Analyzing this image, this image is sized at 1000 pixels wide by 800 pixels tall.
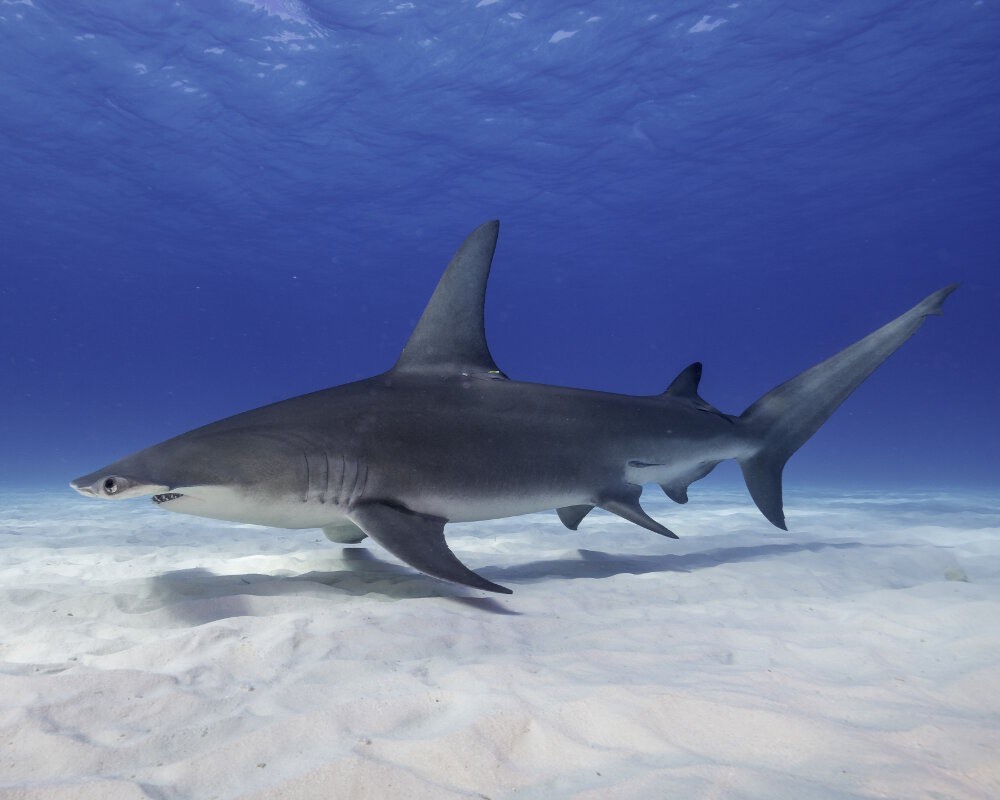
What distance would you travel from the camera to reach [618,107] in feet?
70.7

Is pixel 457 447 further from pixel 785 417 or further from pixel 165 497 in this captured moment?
pixel 785 417

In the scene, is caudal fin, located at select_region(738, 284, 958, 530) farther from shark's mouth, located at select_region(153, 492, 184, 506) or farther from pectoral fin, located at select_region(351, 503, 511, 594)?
shark's mouth, located at select_region(153, 492, 184, 506)

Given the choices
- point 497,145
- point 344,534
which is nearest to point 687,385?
point 344,534

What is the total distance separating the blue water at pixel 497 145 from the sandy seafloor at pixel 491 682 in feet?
57.4

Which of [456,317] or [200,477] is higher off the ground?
[456,317]

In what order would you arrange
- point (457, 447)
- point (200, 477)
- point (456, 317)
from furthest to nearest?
point (456, 317) → point (457, 447) → point (200, 477)

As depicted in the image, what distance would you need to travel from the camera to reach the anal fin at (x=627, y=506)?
14.3 ft

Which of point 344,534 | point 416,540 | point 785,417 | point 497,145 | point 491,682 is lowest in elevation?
point 491,682

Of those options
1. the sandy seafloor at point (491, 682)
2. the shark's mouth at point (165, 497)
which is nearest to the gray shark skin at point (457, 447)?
the shark's mouth at point (165, 497)

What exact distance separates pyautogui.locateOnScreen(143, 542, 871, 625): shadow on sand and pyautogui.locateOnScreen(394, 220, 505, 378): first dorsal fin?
56.5 inches

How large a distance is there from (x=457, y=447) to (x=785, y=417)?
3.20 m

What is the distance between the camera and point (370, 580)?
12.3ft

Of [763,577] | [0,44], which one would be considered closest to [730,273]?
[0,44]

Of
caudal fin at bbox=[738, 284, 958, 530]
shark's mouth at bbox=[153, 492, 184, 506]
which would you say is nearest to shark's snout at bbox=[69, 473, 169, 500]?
shark's mouth at bbox=[153, 492, 184, 506]
